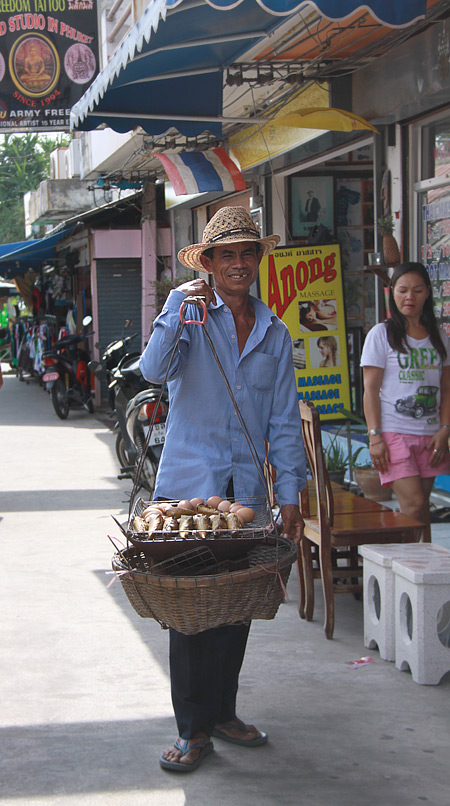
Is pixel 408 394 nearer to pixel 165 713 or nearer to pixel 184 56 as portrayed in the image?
pixel 165 713

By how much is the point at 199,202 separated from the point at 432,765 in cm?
1264

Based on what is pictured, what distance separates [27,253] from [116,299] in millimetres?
3784

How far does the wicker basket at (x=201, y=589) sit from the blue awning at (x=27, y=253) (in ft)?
50.9

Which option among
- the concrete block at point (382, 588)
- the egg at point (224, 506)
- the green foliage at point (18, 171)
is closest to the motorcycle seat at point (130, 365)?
the concrete block at point (382, 588)

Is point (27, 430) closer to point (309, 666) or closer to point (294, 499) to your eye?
point (309, 666)

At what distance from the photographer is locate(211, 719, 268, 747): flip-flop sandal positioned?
354 centimetres

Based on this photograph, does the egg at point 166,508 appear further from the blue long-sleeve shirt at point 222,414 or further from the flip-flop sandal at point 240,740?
the flip-flop sandal at point 240,740

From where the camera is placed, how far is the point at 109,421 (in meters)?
14.6

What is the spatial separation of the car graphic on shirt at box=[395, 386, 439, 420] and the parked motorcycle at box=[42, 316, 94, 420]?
1042 cm

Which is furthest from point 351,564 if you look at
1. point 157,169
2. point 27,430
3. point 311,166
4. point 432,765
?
point 157,169

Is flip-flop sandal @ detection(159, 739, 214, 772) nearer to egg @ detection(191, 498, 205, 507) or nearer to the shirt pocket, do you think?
egg @ detection(191, 498, 205, 507)

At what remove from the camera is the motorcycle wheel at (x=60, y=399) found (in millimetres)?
15102

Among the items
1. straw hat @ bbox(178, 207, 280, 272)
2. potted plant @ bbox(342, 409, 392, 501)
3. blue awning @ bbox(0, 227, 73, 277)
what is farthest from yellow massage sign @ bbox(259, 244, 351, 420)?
blue awning @ bbox(0, 227, 73, 277)

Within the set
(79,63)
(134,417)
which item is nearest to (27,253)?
(79,63)
